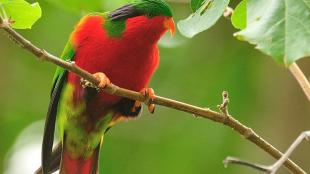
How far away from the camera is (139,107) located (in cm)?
367

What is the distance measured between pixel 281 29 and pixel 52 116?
81.1 inches

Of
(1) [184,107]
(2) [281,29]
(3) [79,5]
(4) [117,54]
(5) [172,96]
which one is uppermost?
(5) [172,96]

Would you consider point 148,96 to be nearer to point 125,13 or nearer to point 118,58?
point 118,58

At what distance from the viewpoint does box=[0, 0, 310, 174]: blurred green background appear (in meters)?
6.10

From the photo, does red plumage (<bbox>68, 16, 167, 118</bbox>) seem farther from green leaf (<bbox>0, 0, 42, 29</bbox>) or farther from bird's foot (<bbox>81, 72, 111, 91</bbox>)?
green leaf (<bbox>0, 0, 42, 29</bbox>)

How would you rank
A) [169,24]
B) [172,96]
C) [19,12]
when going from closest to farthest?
1. [19,12]
2. [169,24]
3. [172,96]

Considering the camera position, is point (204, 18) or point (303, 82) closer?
point (204, 18)

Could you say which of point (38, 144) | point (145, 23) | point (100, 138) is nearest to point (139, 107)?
point (100, 138)

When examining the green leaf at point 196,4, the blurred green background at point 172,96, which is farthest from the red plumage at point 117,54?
the blurred green background at point 172,96

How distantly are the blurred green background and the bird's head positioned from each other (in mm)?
2594

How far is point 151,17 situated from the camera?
330 centimetres

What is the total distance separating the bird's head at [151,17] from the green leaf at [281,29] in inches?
59.3

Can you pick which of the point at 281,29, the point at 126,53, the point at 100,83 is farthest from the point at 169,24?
the point at 281,29

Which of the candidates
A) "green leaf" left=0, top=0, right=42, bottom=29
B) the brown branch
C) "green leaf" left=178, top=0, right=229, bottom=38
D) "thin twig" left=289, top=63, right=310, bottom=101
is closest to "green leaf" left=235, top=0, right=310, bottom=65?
"green leaf" left=178, top=0, right=229, bottom=38
